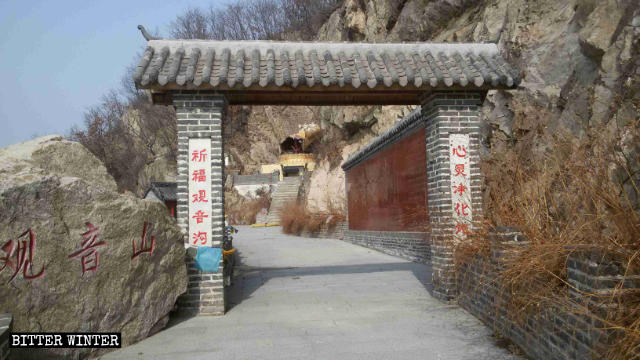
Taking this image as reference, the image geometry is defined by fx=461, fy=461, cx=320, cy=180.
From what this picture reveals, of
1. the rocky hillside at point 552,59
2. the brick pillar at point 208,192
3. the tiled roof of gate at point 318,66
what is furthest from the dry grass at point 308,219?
the brick pillar at point 208,192

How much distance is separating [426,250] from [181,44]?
6100mm

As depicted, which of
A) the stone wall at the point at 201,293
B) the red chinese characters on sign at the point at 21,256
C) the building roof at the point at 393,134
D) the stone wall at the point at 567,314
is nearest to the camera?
the stone wall at the point at 567,314

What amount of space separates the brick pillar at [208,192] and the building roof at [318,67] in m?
0.25

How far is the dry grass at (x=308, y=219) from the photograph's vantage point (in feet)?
58.3

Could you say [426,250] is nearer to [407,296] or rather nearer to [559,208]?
[407,296]

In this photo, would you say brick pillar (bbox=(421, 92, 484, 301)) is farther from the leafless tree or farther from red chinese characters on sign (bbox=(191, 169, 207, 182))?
the leafless tree

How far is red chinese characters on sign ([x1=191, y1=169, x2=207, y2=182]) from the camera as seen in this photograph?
19.4ft

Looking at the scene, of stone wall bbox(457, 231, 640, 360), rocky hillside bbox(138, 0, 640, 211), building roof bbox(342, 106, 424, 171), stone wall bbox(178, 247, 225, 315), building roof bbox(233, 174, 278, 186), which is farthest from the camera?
building roof bbox(233, 174, 278, 186)

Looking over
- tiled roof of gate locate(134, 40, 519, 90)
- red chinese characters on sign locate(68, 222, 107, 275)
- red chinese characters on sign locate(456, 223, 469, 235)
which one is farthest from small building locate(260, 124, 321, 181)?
red chinese characters on sign locate(68, 222, 107, 275)

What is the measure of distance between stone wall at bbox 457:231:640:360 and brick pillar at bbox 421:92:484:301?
1.27 meters

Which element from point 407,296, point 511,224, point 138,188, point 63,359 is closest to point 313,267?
point 407,296

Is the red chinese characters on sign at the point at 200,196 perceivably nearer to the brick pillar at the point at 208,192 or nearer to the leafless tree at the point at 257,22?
the brick pillar at the point at 208,192

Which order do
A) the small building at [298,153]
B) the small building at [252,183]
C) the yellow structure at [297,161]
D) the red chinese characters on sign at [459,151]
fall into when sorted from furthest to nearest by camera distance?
the yellow structure at [297,161] → the small building at [298,153] → the small building at [252,183] → the red chinese characters on sign at [459,151]

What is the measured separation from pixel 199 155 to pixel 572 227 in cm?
427
